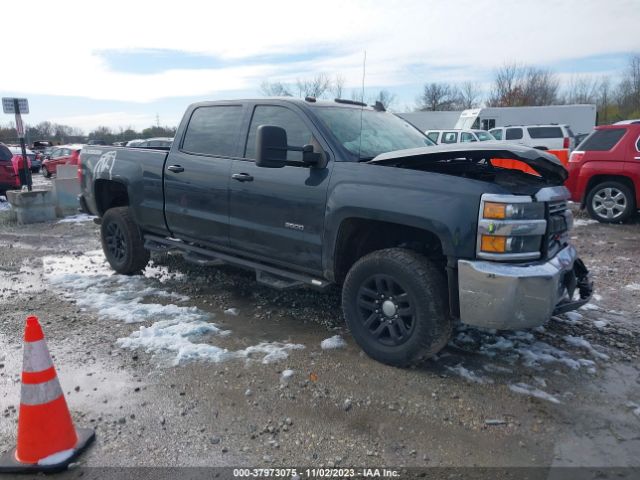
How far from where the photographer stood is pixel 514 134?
21859mm

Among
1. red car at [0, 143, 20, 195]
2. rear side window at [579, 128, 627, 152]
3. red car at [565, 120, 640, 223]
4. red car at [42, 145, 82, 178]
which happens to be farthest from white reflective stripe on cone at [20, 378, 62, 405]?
red car at [42, 145, 82, 178]

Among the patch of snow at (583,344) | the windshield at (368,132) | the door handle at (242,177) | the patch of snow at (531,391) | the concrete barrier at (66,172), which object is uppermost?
the windshield at (368,132)

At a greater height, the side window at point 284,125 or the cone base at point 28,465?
the side window at point 284,125

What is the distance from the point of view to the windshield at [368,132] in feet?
13.7

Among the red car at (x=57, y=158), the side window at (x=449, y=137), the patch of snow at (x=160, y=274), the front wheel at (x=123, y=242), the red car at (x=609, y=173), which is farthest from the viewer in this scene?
the red car at (x=57, y=158)

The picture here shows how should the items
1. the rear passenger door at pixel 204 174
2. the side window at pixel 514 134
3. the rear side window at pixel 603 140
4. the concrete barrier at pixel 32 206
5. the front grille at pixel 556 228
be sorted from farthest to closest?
the side window at pixel 514 134, the concrete barrier at pixel 32 206, the rear side window at pixel 603 140, the rear passenger door at pixel 204 174, the front grille at pixel 556 228

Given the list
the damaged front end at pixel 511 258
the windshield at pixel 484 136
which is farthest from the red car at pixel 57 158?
the damaged front end at pixel 511 258

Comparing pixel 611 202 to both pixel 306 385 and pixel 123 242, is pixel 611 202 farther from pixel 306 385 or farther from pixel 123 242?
pixel 123 242

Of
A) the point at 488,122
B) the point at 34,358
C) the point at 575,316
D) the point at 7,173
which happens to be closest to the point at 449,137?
the point at 488,122

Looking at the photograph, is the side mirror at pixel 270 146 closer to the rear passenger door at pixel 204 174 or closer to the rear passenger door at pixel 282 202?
the rear passenger door at pixel 282 202

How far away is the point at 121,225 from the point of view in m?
6.01

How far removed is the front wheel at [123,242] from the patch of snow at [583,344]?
4544 mm

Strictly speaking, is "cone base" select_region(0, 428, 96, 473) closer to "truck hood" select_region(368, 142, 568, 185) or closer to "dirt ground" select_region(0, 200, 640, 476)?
"dirt ground" select_region(0, 200, 640, 476)

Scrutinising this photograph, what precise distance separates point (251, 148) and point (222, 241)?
928 mm
